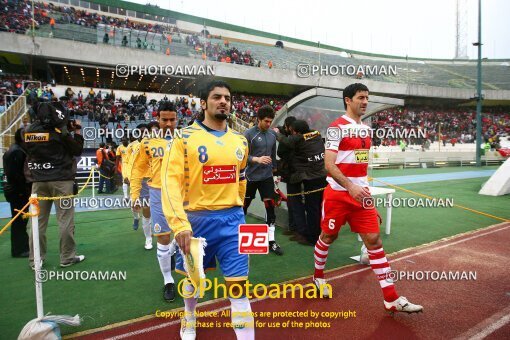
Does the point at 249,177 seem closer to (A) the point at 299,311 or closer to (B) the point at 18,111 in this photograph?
(A) the point at 299,311

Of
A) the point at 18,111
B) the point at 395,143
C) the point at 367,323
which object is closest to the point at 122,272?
the point at 367,323

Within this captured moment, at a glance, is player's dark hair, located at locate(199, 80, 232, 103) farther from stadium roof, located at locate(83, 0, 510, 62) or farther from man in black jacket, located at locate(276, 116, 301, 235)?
stadium roof, located at locate(83, 0, 510, 62)

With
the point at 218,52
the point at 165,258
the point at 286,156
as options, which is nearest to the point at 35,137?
the point at 165,258

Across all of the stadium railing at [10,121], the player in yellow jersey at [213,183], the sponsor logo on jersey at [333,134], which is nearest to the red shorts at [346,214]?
the sponsor logo on jersey at [333,134]

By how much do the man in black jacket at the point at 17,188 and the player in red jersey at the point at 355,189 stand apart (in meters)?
4.82

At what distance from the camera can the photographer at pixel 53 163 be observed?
16.2 feet

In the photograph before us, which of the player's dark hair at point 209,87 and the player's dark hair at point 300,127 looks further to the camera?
the player's dark hair at point 300,127

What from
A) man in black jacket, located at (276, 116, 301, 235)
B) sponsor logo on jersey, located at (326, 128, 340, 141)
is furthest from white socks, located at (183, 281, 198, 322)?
man in black jacket, located at (276, 116, 301, 235)

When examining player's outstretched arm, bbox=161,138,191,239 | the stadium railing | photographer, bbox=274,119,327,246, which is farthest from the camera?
the stadium railing

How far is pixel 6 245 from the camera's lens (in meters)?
6.32

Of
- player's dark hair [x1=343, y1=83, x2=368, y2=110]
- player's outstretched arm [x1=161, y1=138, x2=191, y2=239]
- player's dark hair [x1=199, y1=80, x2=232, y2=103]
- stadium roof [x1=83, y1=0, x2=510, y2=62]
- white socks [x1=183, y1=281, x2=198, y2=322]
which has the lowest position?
white socks [x1=183, y1=281, x2=198, y2=322]

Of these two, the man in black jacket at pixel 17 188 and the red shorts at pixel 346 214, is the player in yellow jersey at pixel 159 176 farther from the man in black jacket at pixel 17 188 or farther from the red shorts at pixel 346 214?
the man in black jacket at pixel 17 188

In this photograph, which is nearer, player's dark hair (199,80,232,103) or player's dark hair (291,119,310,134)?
player's dark hair (199,80,232,103)

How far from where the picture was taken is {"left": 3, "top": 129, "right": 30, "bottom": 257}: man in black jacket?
5402 mm
